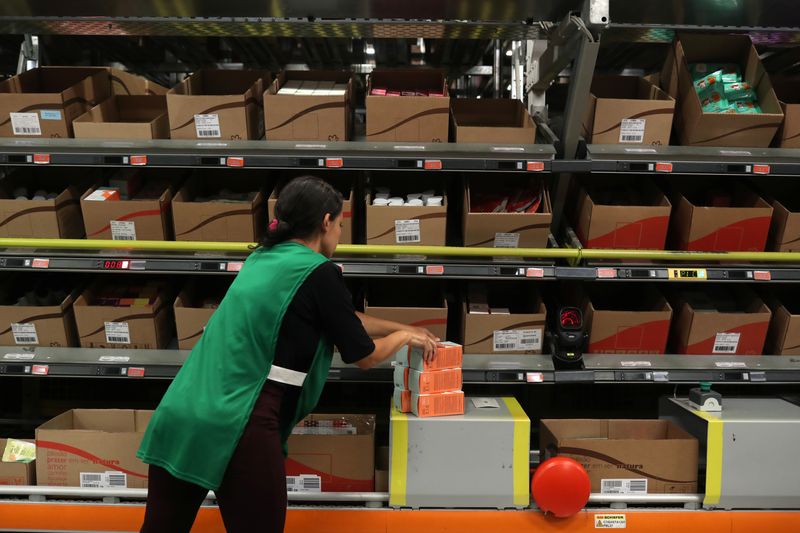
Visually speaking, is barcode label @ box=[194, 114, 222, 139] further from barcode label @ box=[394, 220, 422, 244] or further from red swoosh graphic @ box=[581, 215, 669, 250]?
red swoosh graphic @ box=[581, 215, 669, 250]

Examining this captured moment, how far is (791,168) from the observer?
3.24 meters

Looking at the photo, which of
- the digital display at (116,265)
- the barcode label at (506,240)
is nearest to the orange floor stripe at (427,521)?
the digital display at (116,265)

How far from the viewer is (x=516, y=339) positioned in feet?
10.9

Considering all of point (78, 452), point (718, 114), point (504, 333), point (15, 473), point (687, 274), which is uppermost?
point (718, 114)

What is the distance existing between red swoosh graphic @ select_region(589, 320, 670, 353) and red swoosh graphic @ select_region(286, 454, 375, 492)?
4.02 feet

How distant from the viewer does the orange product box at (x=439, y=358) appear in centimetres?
291

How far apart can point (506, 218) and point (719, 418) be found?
1.23m

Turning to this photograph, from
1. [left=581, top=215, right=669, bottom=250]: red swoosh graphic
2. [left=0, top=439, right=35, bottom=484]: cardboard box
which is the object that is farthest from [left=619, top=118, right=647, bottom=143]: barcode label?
[left=0, top=439, right=35, bottom=484]: cardboard box

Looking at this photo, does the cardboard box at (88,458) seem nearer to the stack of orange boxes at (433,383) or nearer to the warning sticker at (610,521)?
the stack of orange boxes at (433,383)

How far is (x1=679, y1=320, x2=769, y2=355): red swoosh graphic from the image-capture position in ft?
11.1

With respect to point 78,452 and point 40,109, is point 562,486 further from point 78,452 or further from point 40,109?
point 40,109

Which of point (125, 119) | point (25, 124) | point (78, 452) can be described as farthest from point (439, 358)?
point (25, 124)

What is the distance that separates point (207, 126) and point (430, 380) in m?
1.55

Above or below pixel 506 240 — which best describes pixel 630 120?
above
